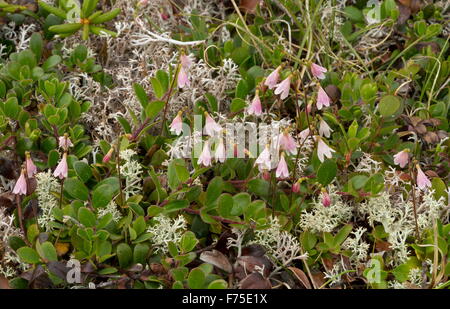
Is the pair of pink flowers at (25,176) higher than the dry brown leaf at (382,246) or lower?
higher

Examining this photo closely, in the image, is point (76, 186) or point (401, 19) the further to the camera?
point (401, 19)

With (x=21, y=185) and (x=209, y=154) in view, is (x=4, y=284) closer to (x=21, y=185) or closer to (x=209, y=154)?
(x=21, y=185)

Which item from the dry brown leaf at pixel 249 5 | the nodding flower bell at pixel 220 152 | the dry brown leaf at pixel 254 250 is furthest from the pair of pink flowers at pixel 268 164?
the dry brown leaf at pixel 249 5

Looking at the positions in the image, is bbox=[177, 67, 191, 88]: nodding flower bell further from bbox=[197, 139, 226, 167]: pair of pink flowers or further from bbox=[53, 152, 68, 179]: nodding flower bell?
bbox=[53, 152, 68, 179]: nodding flower bell

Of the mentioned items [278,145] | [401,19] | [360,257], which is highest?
[401,19]

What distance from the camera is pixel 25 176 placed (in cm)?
199

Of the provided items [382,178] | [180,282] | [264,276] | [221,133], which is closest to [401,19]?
[382,178]

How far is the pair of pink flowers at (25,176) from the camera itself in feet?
6.41

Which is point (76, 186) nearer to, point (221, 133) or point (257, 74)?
point (221, 133)

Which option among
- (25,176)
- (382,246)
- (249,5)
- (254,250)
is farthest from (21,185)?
(249,5)

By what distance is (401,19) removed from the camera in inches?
111

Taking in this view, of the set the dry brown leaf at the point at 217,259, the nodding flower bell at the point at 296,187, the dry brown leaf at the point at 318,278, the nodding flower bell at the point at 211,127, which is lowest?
the dry brown leaf at the point at 318,278

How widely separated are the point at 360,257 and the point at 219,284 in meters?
0.47

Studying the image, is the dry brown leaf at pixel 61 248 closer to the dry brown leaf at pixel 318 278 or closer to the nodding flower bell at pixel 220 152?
the nodding flower bell at pixel 220 152
